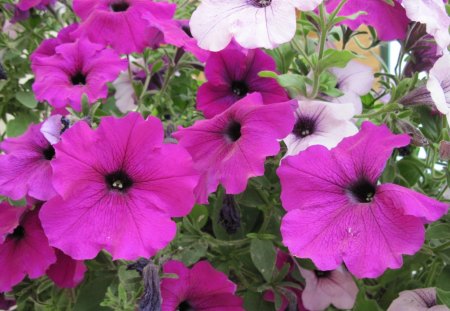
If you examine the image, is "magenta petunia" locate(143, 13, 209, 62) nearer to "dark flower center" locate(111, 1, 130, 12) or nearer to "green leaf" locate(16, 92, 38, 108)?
"dark flower center" locate(111, 1, 130, 12)

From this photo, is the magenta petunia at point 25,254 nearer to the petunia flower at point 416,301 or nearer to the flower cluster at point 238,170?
the flower cluster at point 238,170

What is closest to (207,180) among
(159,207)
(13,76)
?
(159,207)

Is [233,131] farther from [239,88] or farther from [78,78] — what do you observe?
[78,78]

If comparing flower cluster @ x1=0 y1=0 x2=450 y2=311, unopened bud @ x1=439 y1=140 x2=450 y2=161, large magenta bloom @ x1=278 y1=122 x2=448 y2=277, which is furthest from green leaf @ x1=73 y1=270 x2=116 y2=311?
unopened bud @ x1=439 y1=140 x2=450 y2=161

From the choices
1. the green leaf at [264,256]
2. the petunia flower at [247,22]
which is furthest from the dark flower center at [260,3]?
the green leaf at [264,256]

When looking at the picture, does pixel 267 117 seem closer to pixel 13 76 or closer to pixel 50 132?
pixel 50 132
